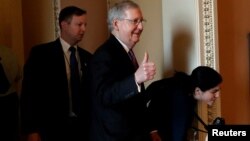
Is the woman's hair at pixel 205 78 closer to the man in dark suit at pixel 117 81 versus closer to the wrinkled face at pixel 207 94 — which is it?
the wrinkled face at pixel 207 94

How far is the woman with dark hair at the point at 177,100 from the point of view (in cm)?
223

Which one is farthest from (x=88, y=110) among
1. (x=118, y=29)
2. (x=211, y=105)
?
(x=211, y=105)

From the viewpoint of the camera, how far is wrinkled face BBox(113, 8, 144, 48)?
1.81 metres

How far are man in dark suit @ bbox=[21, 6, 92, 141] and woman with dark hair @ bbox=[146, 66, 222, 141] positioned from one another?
0.36 m

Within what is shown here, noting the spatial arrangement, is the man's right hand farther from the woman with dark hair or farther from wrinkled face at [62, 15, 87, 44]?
wrinkled face at [62, 15, 87, 44]

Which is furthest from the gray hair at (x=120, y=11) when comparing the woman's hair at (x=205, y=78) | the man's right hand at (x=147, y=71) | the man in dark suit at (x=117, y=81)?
the woman's hair at (x=205, y=78)

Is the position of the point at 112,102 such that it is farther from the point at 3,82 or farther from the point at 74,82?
the point at 3,82

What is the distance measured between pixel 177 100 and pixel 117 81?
65 centimetres

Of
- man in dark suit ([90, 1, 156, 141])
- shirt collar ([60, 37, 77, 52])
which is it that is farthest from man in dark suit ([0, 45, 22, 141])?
man in dark suit ([90, 1, 156, 141])

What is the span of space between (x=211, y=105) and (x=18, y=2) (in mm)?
1378

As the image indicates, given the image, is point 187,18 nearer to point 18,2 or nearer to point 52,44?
point 52,44

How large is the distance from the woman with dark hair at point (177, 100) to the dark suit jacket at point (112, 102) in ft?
1.26

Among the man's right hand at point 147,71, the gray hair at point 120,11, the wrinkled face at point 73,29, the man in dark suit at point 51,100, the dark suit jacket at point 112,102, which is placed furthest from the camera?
the wrinkled face at point 73,29

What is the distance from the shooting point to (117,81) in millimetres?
Result: 1689
